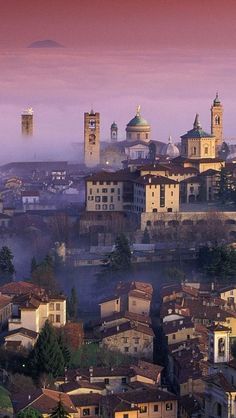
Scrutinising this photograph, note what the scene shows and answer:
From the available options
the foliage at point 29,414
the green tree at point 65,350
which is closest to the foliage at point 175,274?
the green tree at point 65,350

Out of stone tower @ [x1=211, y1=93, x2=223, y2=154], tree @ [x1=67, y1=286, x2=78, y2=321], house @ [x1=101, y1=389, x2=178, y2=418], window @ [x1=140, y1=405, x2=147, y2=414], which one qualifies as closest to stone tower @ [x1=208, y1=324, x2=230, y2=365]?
house @ [x1=101, y1=389, x2=178, y2=418]

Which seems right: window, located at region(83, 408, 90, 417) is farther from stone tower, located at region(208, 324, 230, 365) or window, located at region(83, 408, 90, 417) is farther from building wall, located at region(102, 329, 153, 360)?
building wall, located at region(102, 329, 153, 360)

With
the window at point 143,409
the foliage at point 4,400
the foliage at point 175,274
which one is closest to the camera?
the foliage at point 4,400

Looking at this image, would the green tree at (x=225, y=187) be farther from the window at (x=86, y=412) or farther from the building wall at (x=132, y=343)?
the window at (x=86, y=412)

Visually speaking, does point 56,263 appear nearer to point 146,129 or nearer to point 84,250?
point 84,250

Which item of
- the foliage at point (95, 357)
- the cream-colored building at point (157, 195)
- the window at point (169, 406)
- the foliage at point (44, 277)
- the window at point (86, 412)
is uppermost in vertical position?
the cream-colored building at point (157, 195)

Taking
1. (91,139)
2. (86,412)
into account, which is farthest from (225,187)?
(91,139)

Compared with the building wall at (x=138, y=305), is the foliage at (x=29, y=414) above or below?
below
